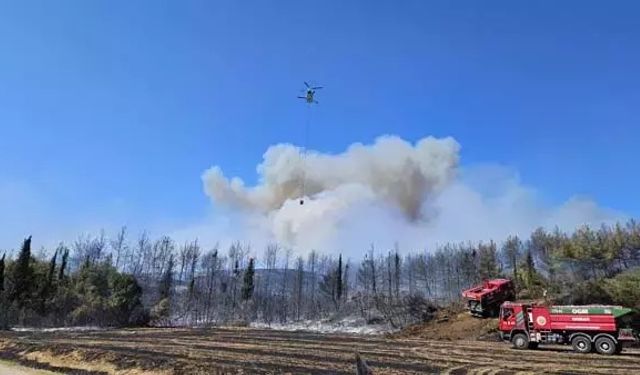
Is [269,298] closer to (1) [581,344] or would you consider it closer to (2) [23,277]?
(2) [23,277]

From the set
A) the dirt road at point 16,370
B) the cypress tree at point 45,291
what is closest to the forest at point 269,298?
the cypress tree at point 45,291

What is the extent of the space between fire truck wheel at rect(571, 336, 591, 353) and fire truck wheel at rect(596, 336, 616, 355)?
50 centimetres

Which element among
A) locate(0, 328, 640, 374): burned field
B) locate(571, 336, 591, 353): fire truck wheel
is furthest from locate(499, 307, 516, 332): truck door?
locate(0, 328, 640, 374): burned field

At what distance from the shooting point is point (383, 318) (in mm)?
60969

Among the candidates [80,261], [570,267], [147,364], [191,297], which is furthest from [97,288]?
[570,267]

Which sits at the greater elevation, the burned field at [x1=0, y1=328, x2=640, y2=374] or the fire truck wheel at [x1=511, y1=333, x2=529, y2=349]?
the fire truck wheel at [x1=511, y1=333, x2=529, y2=349]

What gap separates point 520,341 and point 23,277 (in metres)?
59.2

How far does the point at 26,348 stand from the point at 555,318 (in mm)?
30695

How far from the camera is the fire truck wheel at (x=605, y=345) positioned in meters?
26.1

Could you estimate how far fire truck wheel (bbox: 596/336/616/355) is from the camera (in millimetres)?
26094

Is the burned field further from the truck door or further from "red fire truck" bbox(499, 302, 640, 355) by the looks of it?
the truck door

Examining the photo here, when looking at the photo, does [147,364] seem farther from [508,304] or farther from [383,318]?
[383,318]

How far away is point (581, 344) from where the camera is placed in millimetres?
27484

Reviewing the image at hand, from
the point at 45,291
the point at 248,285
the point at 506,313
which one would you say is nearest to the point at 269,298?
the point at 248,285
